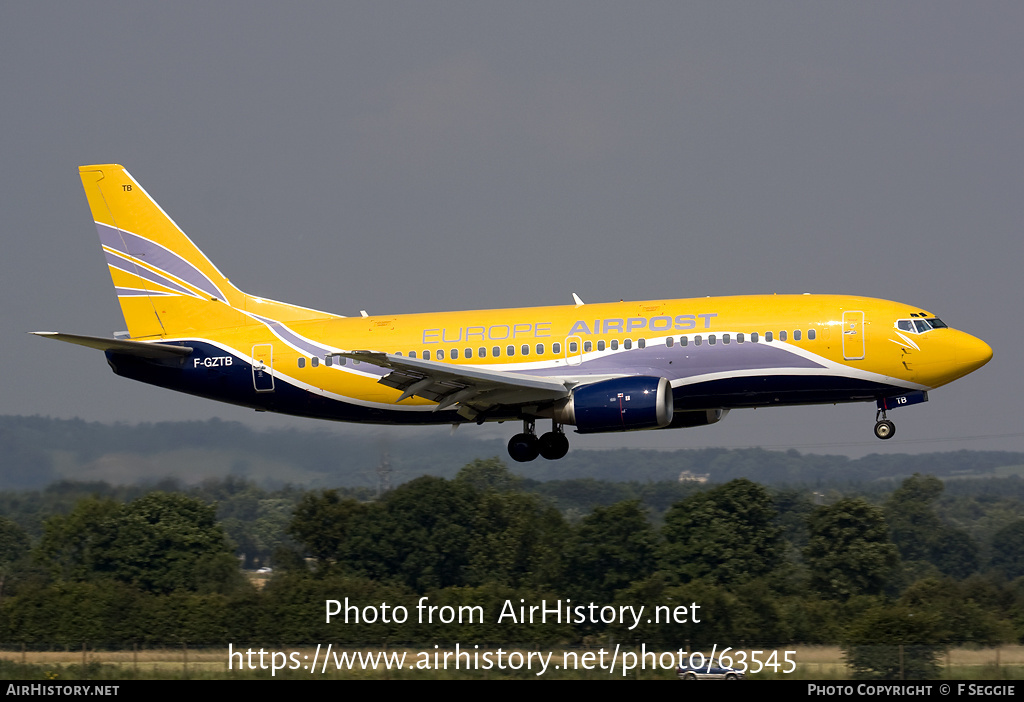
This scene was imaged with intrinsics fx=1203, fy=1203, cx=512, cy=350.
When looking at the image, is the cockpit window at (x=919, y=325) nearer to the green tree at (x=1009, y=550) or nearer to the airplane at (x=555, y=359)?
the airplane at (x=555, y=359)

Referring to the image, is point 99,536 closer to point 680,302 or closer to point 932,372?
point 680,302

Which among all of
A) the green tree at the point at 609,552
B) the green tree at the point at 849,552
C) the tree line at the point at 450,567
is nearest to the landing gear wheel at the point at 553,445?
the tree line at the point at 450,567

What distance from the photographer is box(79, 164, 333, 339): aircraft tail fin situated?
40969mm

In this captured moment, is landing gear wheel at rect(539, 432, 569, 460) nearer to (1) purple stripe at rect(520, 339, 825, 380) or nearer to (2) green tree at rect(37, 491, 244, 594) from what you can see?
(1) purple stripe at rect(520, 339, 825, 380)

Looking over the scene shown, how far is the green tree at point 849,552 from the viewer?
7194 cm

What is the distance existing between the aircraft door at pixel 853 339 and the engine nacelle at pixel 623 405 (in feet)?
16.8


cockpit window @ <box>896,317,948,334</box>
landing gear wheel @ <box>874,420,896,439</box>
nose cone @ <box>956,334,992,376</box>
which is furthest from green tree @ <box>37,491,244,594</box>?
nose cone @ <box>956,334,992,376</box>

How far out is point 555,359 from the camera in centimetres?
3572

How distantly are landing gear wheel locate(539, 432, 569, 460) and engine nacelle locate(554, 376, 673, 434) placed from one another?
312 cm

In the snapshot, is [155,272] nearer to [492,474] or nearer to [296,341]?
[296,341]

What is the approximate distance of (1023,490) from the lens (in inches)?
5551

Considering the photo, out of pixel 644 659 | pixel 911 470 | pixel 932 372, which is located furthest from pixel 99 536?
pixel 911 470

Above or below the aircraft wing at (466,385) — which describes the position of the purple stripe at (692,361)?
above

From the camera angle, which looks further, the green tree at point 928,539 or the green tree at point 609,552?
the green tree at point 928,539
